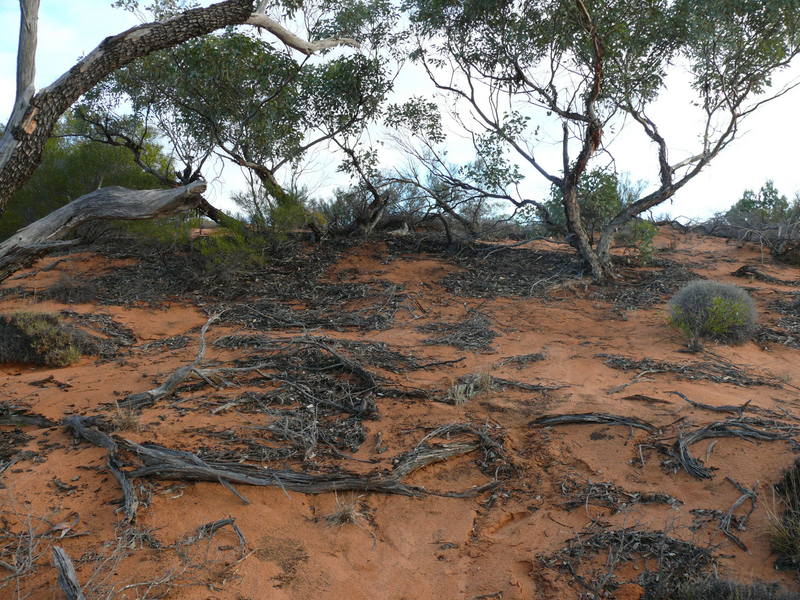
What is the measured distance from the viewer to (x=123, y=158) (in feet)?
43.2

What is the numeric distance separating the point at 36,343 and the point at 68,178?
683 centimetres

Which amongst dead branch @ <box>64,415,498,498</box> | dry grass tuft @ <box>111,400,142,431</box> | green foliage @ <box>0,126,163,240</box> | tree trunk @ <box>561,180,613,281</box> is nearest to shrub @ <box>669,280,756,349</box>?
tree trunk @ <box>561,180,613,281</box>

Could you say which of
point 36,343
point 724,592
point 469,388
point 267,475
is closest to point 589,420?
point 469,388

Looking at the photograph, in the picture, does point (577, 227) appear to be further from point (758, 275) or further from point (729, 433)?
point (729, 433)

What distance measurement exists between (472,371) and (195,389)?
2.86m

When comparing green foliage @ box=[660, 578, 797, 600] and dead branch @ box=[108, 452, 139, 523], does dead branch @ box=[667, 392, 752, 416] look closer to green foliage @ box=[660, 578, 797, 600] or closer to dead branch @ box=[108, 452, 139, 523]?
green foliage @ box=[660, 578, 797, 600]

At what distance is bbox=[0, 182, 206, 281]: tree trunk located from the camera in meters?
4.55

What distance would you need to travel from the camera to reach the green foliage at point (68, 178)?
12.8 meters

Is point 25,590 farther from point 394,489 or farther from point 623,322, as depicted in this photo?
point 623,322

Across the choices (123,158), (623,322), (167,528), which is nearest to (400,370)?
(167,528)

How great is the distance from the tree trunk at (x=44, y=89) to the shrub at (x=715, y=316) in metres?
6.97

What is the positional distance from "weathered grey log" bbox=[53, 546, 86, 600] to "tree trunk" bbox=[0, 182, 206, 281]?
230cm

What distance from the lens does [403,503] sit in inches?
161

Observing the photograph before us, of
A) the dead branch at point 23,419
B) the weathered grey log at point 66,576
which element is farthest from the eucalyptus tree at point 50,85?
the weathered grey log at point 66,576
